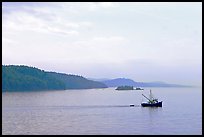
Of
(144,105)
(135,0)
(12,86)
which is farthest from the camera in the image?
(12,86)

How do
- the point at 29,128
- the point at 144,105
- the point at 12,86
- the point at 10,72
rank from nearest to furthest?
the point at 29,128 < the point at 144,105 < the point at 10,72 < the point at 12,86

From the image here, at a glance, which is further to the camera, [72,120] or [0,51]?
[72,120]

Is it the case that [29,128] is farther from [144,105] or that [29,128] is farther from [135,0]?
[135,0]

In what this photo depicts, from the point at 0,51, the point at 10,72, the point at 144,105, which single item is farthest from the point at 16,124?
the point at 10,72

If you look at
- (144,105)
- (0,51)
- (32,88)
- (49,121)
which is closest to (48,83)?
(32,88)

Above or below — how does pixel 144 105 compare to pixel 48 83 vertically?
below

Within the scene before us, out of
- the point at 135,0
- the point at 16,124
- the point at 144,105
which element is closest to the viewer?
the point at 135,0

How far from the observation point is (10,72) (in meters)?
76.7

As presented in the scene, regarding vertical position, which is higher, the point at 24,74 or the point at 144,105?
the point at 24,74

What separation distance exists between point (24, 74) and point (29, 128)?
57.3 metres

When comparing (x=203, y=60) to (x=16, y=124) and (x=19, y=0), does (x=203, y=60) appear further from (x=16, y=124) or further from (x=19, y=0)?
(x=16, y=124)

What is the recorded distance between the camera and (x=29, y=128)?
2378 cm

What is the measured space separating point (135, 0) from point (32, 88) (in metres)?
92.8

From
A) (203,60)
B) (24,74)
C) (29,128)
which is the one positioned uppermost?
(24,74)
